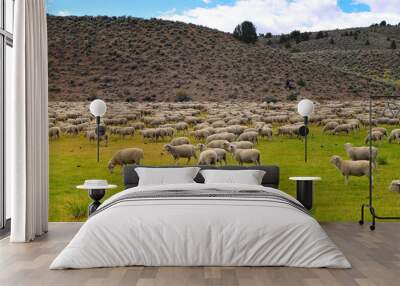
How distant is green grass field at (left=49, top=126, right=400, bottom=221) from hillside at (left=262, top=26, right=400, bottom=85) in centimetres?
101

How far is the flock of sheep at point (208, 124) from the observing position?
756cm

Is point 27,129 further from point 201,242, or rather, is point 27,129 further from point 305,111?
Result: point 305,111

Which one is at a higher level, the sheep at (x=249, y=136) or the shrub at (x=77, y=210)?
the sheep at (x=249, y=136)

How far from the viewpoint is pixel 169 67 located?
8016mm

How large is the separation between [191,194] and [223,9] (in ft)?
11.7

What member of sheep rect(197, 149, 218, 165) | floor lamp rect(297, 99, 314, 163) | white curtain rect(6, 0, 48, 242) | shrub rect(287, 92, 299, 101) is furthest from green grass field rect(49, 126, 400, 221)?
white curtain rect(6, 0, 48, 242)

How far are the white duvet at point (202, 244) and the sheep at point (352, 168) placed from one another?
2.96 m

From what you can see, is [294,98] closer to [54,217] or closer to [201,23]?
[201,23]

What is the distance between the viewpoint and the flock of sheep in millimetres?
7562

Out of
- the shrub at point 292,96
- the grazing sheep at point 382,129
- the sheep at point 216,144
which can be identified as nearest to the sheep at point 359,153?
the grazing sheep at point 382,129

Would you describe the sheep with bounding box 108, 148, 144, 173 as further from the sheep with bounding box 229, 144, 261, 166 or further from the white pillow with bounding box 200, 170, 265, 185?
the sheep with bounding box 229, 144, 261, 166

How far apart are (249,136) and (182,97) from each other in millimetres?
1105

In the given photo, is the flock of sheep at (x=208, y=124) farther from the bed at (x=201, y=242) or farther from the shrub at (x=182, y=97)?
the bed at (x=201, y=242)

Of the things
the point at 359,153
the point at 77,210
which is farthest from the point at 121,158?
the point at 359,153
